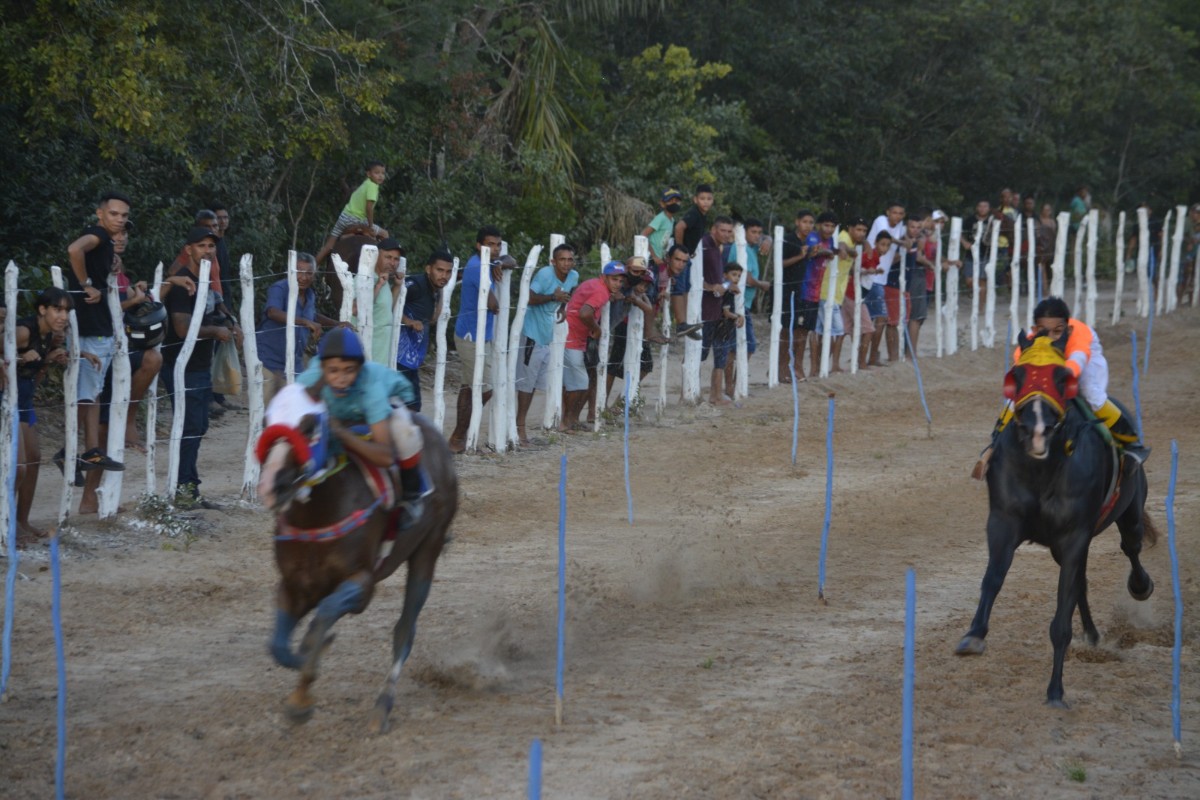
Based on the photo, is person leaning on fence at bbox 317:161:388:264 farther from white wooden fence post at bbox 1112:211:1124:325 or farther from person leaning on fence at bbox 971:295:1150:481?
white wooden fence post at bbox 1112:211:1124:325

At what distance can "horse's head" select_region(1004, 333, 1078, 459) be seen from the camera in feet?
24.6

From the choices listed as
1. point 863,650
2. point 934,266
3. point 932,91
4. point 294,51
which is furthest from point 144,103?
point 932,91

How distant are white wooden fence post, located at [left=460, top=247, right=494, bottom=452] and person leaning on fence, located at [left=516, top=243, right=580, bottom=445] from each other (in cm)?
72

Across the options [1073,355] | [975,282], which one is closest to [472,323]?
[1073,355]

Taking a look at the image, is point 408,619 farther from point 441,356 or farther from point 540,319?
point 540,319

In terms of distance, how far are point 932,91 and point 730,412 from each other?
14.0 meters

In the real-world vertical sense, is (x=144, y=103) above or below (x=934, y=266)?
above

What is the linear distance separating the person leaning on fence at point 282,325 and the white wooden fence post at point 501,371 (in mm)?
2320

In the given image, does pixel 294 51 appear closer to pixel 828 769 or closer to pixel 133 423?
pixel 133 423

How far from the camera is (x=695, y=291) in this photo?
16.8 meters

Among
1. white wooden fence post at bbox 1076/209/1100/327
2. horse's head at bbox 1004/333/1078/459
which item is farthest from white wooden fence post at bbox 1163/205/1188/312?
horse's head at bbox 1004/333/1078/459

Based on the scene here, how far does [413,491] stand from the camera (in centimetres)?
701

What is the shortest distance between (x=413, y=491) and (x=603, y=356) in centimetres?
866

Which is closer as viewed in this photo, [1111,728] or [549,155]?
[1111,728]
